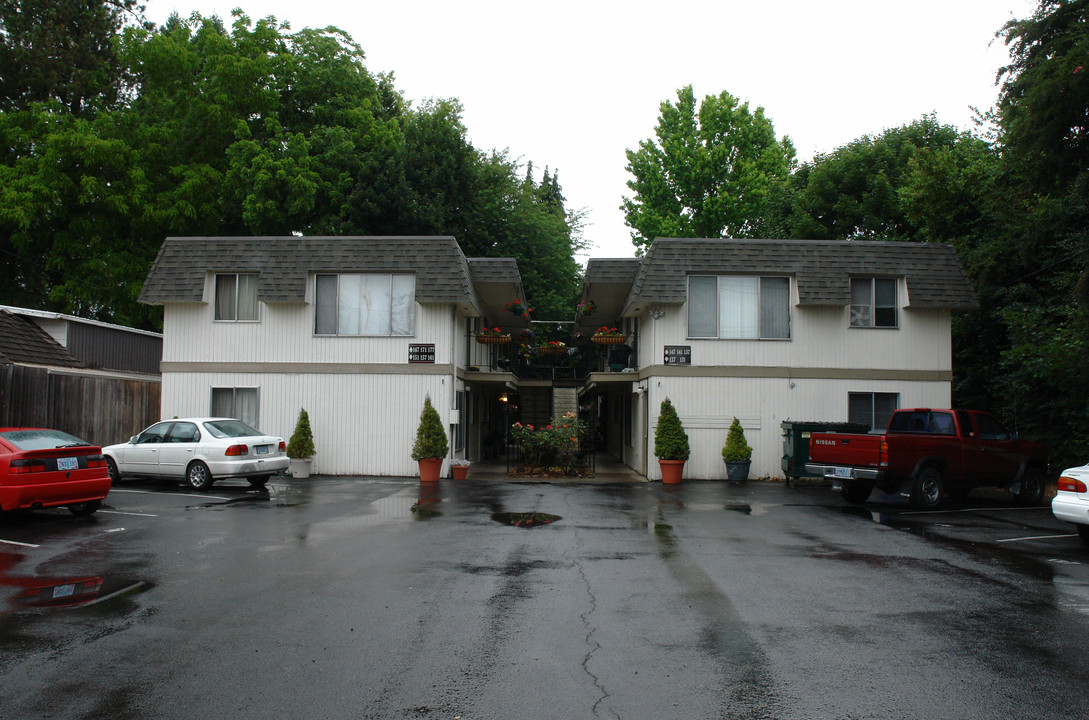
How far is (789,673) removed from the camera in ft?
17.6

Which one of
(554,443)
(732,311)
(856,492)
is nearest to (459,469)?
(554,443)

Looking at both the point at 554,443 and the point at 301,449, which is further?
the point at 554,443

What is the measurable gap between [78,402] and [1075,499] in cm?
2058

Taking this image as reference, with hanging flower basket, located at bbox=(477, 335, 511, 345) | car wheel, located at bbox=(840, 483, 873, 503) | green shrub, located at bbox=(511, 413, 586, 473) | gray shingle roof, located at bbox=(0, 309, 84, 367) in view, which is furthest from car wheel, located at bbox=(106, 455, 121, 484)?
car wheel, located at bbox=(840, 483, 873, 503)

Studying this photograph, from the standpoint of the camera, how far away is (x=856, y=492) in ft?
51.5

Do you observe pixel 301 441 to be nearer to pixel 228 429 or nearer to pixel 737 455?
pixel 228 429

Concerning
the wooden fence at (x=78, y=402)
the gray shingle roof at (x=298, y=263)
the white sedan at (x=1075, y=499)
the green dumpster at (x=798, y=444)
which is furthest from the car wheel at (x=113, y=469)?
the white sedan at (x=1075, y=499)

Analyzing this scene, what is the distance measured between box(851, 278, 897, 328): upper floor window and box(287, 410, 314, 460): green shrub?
544 inches

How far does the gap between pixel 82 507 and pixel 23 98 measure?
2719 centimetres

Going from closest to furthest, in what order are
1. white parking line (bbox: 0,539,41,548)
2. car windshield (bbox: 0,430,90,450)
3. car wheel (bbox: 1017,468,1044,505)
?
1. white parking line (bbox: 0,539,41,548)
2. car windshield (bbox: 0,430,90,450)
3. car wheel (bbox: 1017,468,1044,505)

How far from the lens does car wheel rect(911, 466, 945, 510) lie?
47.3ft

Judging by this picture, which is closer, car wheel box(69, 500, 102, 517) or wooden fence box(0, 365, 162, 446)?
car wheel box(69, 500, 102, 517)

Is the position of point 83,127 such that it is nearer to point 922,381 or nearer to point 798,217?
point 798,217

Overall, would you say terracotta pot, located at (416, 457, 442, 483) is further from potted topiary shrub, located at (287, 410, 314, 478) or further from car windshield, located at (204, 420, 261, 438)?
car windshield, located at (204, 420, 261, 438)
